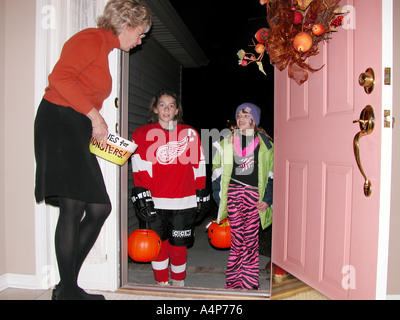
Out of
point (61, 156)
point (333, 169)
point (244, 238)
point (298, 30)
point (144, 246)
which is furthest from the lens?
point (244, 238)

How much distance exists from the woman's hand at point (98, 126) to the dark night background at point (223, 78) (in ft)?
13.3

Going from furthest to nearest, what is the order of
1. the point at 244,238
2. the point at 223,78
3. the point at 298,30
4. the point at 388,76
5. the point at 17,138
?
the point at 223,78
the point at 244,238
the point at 17,138
the point at 298,30
the point at 388,76

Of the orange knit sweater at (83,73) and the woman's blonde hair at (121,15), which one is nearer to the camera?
the orange knit sweater at (83,73)

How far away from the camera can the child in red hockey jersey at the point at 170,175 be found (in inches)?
98.8

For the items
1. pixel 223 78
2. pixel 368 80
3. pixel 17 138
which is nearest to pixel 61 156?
pixel 17 138

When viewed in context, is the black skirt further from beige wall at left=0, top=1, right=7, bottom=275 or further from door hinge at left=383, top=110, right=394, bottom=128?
door hinge at left=383, top=110, right=394, bottom=128

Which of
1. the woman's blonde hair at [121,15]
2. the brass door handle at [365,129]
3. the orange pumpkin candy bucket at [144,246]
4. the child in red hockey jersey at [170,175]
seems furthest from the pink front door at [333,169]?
the woman's blonde hair at [121,15]

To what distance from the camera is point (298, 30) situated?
207 cm

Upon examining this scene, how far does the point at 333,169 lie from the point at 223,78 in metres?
4.95

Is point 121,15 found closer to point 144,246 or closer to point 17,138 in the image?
point 17,138

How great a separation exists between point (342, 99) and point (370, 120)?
0.32 m

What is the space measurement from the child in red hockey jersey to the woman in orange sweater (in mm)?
683

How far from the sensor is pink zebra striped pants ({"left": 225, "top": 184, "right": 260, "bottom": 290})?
2621 millimetres

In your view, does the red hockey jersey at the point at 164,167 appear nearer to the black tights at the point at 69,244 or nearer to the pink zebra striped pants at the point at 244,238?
the pink zebra striped pants at the point at 244,238
